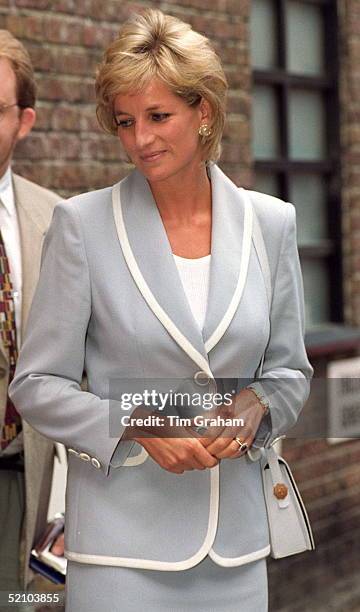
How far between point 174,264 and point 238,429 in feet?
1.17

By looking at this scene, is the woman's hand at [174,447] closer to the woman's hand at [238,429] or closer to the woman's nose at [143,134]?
the woman's hand at [238,429]

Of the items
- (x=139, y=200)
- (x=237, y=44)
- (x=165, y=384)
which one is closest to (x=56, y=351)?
(x=165, y=384)

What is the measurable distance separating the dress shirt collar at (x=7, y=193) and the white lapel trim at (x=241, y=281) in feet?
2.73

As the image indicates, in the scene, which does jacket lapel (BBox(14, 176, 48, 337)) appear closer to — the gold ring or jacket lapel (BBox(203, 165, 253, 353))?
jacket lapel (BBox(203, 165, 253, 353))

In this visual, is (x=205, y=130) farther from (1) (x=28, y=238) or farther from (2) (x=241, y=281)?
(1) (x=28, y=238)

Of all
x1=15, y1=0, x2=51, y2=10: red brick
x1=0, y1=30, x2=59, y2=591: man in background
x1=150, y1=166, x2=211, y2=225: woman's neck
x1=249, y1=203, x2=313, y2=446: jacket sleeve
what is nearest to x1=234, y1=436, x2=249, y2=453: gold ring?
x1=249, y1=203, x2=313, y2=446: jacket sleeve

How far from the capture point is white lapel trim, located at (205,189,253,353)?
225cm

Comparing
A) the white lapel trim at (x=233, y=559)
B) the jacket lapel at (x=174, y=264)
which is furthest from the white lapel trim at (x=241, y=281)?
the white lapel trim at (x=233, y=559)

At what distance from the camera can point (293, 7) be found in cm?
588

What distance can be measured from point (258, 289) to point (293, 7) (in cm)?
389

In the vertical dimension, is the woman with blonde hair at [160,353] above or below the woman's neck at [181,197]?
below

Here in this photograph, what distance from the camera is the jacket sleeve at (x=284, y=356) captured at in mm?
2318

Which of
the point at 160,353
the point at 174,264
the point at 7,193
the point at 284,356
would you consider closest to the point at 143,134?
the point at 174,264

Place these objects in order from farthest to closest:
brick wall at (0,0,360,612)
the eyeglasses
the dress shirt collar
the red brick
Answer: brick wall at (0,0,360,612)
the red brick
the dress shirt collar
the eyeglasses
